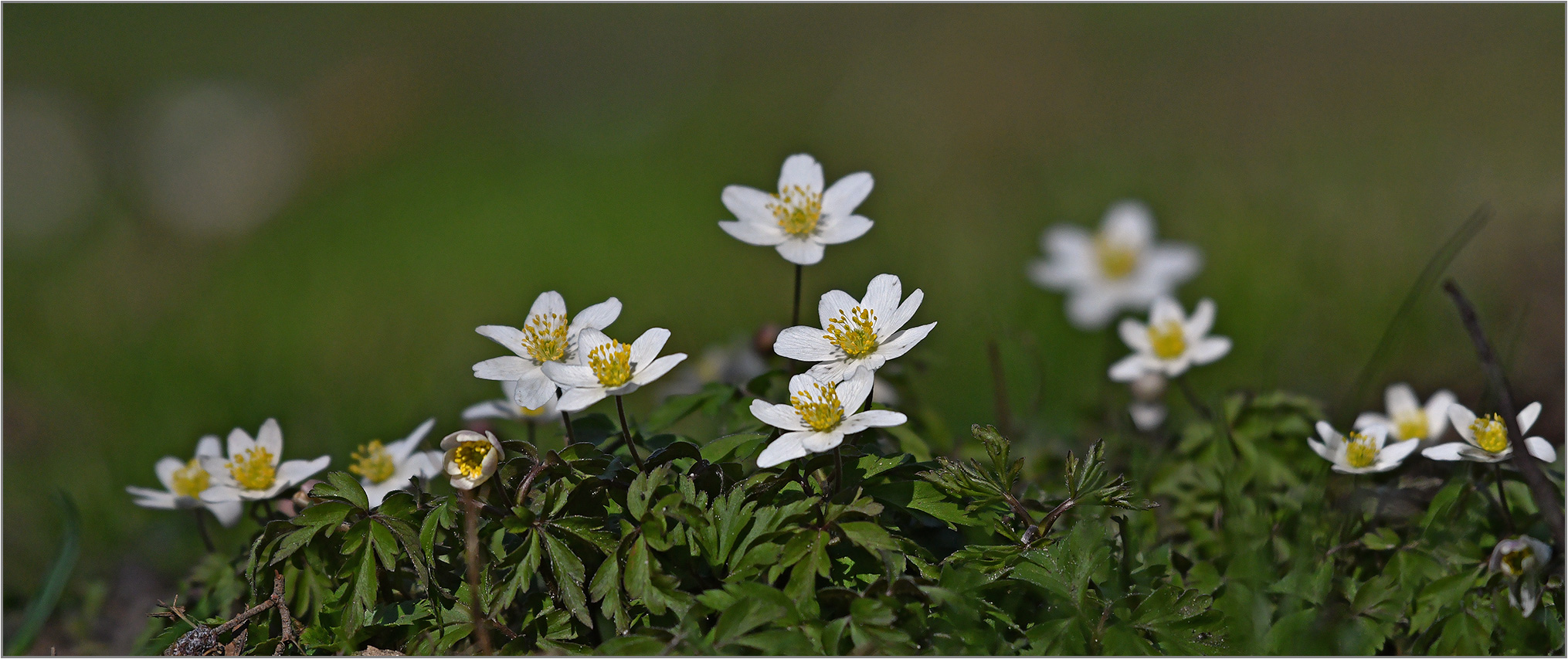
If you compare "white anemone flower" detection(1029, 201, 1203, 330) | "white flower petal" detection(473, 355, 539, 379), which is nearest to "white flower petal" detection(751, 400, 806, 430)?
"white flower petal" detection(473, 355, 539, 379)

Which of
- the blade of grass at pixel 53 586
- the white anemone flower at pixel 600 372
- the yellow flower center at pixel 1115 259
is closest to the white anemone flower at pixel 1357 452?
the white anemone flower at pixel 600 372

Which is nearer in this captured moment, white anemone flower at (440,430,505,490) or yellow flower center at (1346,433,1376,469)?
white anemone flower at (440,430,505,490)

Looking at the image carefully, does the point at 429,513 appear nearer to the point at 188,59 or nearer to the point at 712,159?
the point at 712,159

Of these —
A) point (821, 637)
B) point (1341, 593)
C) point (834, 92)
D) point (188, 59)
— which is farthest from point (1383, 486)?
point (188, 59)

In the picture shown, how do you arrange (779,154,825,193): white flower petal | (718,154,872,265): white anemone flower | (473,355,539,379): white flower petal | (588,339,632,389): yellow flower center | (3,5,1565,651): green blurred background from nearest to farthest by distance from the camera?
(588,339,632,389): yellow flower center < (473,355,539,379): white flower petal < (718,154,872,265): white anemone flower < (779,154,825,193): white flower petal < (3,5,1565,651): green blurred background

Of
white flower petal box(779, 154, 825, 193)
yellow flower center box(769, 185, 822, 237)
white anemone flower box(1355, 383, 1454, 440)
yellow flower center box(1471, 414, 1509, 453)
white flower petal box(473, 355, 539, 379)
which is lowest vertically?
white anemone flower box(1355, 383, 1454, 440)

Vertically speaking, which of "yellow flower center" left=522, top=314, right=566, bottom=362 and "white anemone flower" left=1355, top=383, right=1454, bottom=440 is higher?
"yellow flower center" left=522, top=314, right=566, bottom=362

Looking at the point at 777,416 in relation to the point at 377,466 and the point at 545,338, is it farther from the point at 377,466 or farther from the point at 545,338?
the point at 377,466

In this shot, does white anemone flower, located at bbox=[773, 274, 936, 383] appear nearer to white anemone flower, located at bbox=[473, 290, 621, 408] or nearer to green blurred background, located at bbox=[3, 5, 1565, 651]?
white anemone flower, located at bbox=[473, 290, 621, 408]
